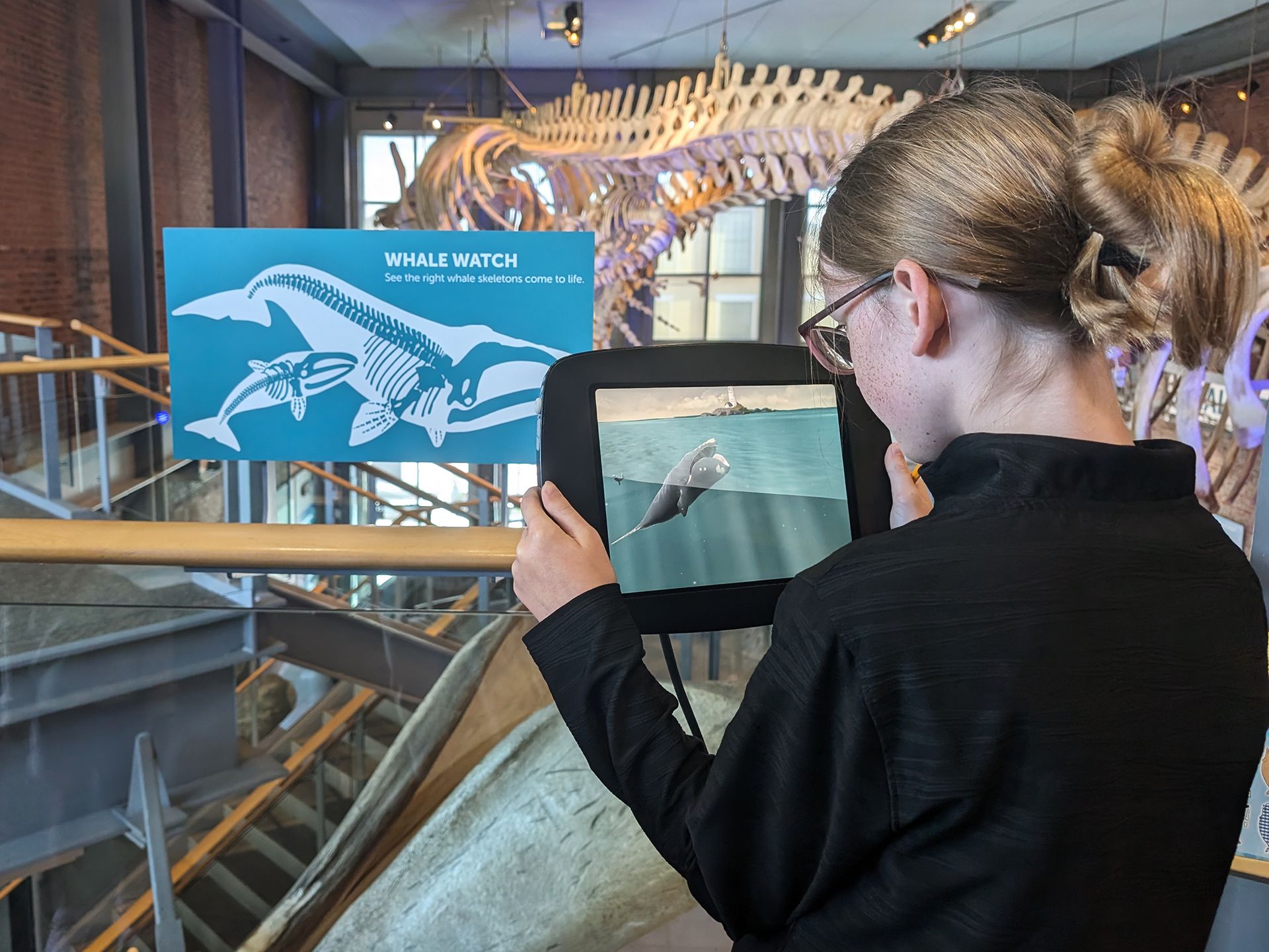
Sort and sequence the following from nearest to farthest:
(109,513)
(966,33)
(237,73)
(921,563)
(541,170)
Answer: (921,563)
(109,513)
(966,33)
(541,170)
(237,73)

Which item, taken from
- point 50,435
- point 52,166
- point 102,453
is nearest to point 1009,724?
point 102,453

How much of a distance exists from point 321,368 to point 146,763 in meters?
0.73

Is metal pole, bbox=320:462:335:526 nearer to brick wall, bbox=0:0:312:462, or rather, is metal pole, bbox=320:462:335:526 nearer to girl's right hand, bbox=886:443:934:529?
girl's right hand, bbox=886:443:934:529

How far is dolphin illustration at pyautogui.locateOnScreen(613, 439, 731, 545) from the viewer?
79 centimetres

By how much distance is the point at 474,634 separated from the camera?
1.07m

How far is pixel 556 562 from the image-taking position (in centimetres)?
68

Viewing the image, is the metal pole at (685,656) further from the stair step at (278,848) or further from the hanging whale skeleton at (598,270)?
the stair step at (278,848)

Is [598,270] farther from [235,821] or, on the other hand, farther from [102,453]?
[235,821]

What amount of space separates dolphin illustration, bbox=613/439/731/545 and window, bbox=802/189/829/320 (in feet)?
0.53

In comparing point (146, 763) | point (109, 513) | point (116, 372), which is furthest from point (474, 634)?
point (116, 372)

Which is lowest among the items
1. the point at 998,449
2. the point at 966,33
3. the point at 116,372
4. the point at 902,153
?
the point at 116,372

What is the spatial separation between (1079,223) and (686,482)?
14.4 inches

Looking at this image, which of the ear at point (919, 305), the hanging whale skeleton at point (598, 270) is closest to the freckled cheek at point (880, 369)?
the ear at point (919, 305)

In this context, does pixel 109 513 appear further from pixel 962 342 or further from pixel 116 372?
pixel 962 342
